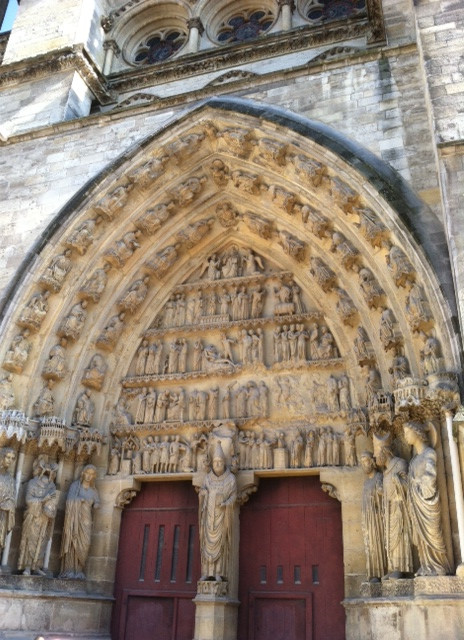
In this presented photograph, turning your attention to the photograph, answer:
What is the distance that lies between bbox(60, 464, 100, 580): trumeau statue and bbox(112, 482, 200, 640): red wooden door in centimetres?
49

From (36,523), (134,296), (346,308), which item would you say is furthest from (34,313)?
(346,308)

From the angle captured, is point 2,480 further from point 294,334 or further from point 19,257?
point 294,334

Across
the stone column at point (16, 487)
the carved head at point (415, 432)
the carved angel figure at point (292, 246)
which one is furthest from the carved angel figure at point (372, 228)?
the stone column at point (16, 487)

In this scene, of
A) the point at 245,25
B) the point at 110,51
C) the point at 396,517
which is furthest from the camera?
the point at 110,51

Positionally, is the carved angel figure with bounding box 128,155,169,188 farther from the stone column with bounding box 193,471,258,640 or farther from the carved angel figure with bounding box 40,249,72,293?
the stone column with bounding box 193,471,258,640

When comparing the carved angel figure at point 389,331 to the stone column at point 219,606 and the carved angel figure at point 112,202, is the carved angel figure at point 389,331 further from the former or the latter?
the carved angel figure at point 112,202

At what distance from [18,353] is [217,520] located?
2.80 metres

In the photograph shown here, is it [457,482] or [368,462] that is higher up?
[368,462]

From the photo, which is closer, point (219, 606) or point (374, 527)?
point (374, 527)

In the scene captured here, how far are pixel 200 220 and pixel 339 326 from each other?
2.31m

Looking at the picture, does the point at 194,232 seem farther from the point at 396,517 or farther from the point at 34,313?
the point at 396,517

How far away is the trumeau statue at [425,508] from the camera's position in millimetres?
4699

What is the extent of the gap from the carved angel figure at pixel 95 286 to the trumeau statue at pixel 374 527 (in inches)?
148

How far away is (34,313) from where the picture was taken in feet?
22.9
